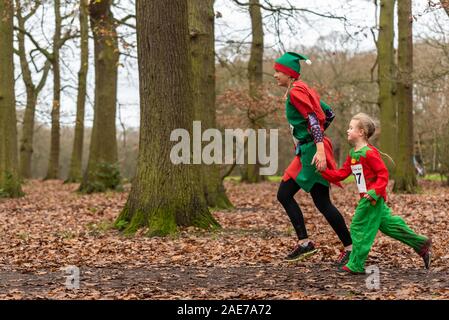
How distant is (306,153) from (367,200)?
88 cm

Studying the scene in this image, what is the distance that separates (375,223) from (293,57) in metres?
2.04

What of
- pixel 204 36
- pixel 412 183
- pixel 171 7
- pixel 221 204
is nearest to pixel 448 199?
pixel 412 183

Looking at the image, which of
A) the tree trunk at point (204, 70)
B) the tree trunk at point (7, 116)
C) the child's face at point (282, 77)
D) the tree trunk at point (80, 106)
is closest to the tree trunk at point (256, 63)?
the tree trunk at point (80, 106)

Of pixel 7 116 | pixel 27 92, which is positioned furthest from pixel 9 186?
pixel 27 92

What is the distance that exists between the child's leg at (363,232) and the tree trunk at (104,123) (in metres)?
13.9

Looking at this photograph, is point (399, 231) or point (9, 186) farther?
point (9, 186)

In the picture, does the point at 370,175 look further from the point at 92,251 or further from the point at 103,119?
the point at 103,119

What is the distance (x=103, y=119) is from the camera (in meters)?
18.9

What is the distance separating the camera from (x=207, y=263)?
6.89m

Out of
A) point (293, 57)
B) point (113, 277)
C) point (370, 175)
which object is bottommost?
point (113, 277)

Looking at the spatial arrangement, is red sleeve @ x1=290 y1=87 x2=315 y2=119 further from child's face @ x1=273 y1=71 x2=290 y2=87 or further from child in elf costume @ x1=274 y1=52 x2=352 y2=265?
child's face @ x1=273 y1=71 x2=290 y2=87

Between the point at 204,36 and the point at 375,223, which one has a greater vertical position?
the point at 204,36

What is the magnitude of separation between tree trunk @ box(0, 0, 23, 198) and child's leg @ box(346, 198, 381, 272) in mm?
13347

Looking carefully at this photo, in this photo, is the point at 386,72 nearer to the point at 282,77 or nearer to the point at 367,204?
the point at 282,77
